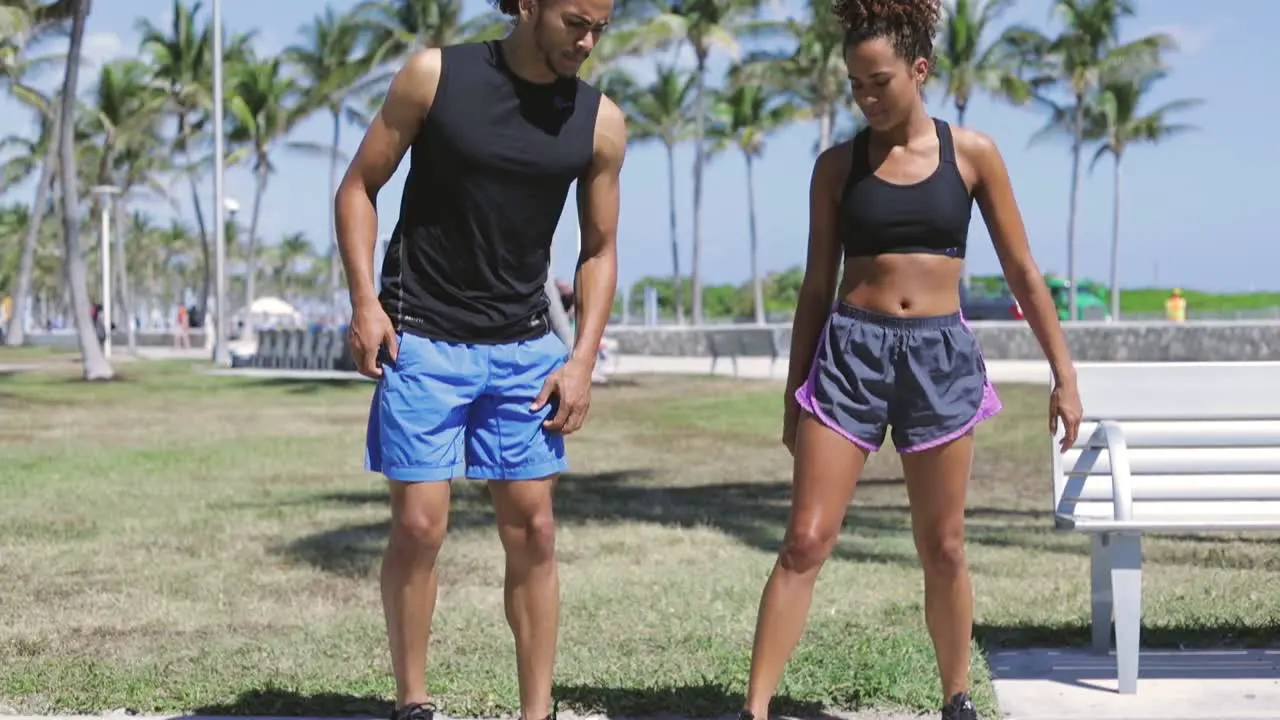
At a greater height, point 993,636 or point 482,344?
point 482,344

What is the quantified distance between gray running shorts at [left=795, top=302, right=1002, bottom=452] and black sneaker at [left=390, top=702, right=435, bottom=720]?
1.13m

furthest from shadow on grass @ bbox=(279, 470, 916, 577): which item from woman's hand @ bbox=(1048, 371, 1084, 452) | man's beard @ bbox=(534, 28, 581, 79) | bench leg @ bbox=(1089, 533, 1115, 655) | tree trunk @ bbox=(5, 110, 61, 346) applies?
tree trunk @ bbox=(5, 110, 61, 346)

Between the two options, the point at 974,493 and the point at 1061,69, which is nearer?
the point at 974,493

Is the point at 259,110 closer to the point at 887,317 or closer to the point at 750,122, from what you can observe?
the point at 750,122

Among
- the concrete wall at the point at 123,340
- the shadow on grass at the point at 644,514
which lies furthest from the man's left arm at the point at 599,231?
the concrete wall at the point at 123,340

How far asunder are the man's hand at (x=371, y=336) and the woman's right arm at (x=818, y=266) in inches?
37.5

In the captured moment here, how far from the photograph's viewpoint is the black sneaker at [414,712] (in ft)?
12.4

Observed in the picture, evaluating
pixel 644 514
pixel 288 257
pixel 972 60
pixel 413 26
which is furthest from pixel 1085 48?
pixel 288 257

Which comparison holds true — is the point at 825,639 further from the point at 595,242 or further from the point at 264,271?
the point at 264,271

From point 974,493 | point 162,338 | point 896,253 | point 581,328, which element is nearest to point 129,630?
point 581,328

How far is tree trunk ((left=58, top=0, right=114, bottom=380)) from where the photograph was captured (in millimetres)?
27578

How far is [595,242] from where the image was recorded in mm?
3799

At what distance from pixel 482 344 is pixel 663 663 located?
1.79m

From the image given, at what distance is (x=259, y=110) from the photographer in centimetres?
5691
